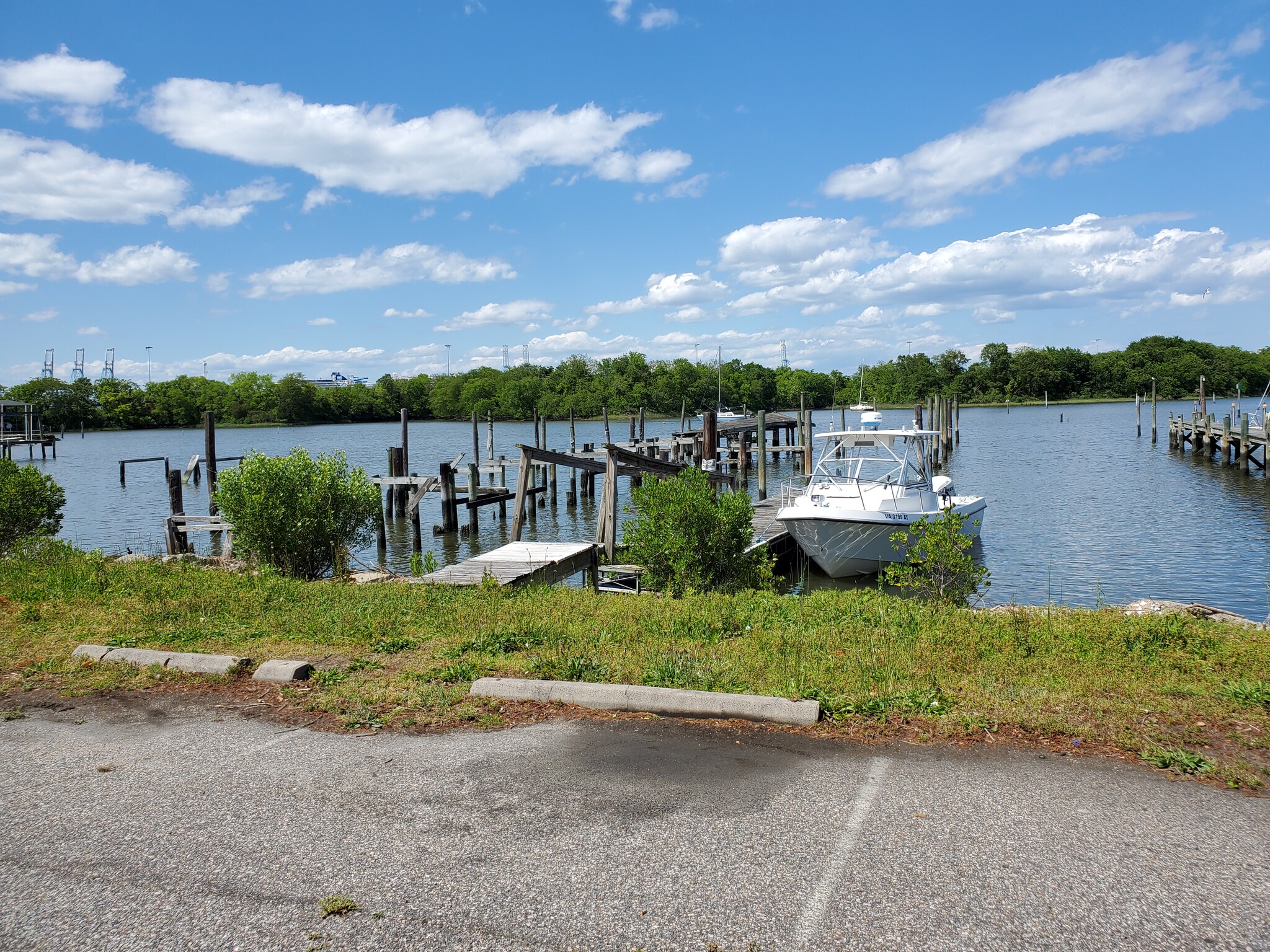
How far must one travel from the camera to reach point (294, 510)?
1345cm

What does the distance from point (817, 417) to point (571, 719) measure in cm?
14458

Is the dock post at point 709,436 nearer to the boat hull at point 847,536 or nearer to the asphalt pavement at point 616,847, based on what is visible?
the boat hull at point 847,536

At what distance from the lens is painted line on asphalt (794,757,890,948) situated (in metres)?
3.43

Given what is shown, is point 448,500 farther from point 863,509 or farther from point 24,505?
point 863,509

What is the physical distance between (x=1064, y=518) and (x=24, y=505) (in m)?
26.6

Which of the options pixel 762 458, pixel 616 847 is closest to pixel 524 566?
pixel 616 847

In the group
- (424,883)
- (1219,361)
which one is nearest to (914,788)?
(424,883)

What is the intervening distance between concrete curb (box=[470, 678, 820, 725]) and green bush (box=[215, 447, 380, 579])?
7899 millimetres

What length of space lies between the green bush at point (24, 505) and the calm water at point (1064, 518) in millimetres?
8426

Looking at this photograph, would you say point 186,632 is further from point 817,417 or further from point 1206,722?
point 817,417

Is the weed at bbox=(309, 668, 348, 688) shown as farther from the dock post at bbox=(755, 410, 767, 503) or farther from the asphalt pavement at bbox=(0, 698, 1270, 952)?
the dock post at bbox=(755, 410, 767, 503)

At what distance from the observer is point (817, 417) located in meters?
147

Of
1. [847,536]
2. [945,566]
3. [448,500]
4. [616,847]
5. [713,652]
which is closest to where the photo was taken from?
[616,847]

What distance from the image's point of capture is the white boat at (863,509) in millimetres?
17906
